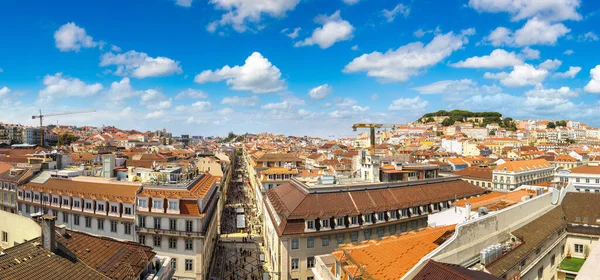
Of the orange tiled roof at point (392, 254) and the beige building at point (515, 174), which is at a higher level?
the orange tiled roof at point (392, 254)

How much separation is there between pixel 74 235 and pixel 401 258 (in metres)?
17.7

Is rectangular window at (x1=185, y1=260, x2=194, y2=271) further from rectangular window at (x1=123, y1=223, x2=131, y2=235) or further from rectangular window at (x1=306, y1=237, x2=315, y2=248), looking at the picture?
rectangular window at (x1=306, y1=237, x2=315, y2=248)

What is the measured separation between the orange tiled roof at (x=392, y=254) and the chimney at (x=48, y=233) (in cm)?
1416

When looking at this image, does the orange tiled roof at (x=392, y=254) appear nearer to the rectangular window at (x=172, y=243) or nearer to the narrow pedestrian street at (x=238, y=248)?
the rectangular window at (x=172, y=243)

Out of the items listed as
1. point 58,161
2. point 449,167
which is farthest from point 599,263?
point 449,167

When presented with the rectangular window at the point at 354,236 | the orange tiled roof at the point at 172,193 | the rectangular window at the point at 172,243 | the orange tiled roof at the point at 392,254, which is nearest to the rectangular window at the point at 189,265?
the rectangular window at the point at 172,243

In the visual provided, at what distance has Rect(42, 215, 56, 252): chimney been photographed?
17.2 m

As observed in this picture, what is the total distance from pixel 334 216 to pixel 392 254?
48.0ft

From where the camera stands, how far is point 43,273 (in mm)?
15969

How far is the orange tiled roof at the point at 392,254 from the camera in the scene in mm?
Result: 20312

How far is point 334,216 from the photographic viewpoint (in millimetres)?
36594

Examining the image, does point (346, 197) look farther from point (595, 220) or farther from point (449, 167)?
point (449, 167)

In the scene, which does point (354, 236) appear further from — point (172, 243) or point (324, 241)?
→ point (172, 243)

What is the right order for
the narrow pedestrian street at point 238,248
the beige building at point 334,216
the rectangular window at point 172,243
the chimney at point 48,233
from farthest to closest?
the narrow pedestrian street at point 238,248
the rectangular window at point 172,243
the beige building at point 334,216
the chimney at point 48,233
